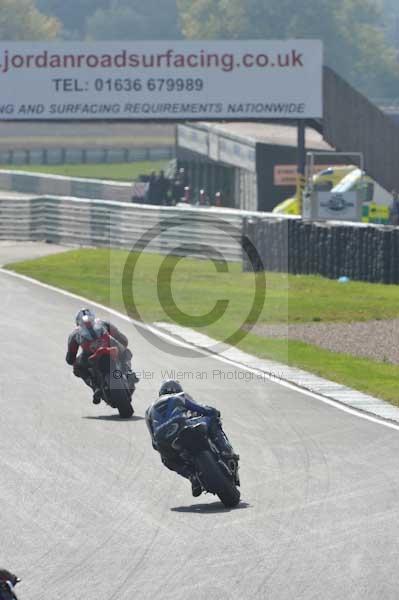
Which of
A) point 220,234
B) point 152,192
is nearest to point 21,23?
point 152,192

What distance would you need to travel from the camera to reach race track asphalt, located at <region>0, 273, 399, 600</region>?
9445mm

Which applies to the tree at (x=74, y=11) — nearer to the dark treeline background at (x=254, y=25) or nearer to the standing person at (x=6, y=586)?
the dark treeline background at (x=254, y=25)

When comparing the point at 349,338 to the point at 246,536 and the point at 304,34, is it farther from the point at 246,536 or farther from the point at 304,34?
the point at 304,34

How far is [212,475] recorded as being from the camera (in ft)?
38.7

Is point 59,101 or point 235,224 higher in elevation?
point 59,101

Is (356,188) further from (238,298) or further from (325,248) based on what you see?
(238,298)

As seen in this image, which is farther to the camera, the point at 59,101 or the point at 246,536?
the point at 59,101

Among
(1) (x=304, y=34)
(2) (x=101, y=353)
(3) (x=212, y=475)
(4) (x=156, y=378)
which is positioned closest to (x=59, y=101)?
(4) (x=156, y=378)

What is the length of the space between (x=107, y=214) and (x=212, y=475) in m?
28.0

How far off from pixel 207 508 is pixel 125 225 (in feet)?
88.9

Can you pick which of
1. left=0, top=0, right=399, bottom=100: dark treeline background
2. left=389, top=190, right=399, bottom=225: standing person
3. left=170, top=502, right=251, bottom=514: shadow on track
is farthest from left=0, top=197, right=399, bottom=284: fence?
left=0, top=0, right=399, bottom=100: dark treeline background

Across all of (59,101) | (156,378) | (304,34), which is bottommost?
(156,378)

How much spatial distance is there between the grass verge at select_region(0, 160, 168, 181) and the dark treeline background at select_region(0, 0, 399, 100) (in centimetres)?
5970

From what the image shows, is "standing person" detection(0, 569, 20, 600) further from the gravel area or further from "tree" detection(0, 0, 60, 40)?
"tree" detection(0, 0, 60, 40)
